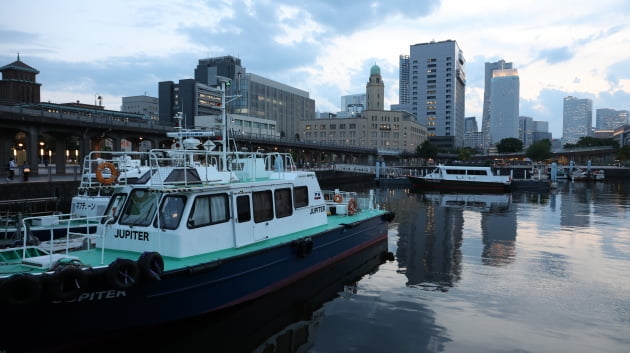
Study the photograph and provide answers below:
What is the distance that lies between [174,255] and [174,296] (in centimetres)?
124

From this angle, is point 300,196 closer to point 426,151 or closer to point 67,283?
point 67,283

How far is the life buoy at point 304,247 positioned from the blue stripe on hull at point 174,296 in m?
0.17

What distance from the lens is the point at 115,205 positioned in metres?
12.5

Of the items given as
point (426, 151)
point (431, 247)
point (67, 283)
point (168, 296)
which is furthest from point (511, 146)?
point (67, 283)

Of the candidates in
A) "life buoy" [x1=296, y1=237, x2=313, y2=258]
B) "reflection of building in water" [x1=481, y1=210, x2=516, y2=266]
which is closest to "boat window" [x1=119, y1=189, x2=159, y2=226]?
"life buoy" [x1=296, y1=237, x2=313, y2=258]

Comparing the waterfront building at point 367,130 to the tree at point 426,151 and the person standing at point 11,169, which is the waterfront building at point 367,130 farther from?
the person standing at point 11,169

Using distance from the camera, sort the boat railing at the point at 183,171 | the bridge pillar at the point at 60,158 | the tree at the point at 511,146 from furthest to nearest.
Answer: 1. the tree at the point at 511,146
2. the bridge pillar at the point at 60,158
3. the boat railing at the point at 183,171

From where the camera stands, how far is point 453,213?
35.5 meters

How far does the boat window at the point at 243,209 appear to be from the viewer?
1246cm

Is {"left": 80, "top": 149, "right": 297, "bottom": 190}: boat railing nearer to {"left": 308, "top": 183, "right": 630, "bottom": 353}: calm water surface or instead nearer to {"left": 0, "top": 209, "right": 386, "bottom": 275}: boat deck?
{"left": 0, "top": 209, "right": 386, "bottom": 275}: boat deck

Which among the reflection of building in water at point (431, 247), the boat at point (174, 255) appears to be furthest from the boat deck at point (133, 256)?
the reflection of building in water at point (431, 247)

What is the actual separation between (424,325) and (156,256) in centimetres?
748

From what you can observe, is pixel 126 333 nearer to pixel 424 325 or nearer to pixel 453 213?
pixel 424 325

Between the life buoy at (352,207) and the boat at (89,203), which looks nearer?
the boat at (89,203)
